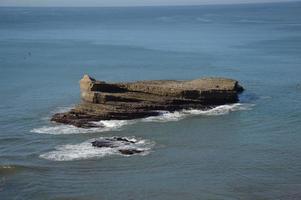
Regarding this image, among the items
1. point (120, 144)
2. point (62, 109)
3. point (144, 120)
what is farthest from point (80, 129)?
point (62, 109)

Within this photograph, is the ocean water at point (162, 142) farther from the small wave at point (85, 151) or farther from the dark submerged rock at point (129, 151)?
Result: the dark submerged rock at point (129, 151)

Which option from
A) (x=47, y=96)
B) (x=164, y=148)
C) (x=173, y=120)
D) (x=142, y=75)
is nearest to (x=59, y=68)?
(x=142, y=75)

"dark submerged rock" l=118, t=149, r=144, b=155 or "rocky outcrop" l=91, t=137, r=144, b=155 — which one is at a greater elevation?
"rocky outcrop" l=91, t=137, r=144, b=155

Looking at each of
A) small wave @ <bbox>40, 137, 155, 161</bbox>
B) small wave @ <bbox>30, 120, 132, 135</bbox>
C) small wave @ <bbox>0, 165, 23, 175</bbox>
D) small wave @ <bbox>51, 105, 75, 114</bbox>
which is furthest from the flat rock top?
small wave @ <bbox>0, 165, 23, 175</bbox>

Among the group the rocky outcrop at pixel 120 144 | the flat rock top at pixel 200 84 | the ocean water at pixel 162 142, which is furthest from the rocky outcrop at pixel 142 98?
the rocky outcrop at pixel 120 144

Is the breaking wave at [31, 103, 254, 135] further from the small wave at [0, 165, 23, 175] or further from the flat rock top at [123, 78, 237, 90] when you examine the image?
the small wave at [0, 165, 23, 175]

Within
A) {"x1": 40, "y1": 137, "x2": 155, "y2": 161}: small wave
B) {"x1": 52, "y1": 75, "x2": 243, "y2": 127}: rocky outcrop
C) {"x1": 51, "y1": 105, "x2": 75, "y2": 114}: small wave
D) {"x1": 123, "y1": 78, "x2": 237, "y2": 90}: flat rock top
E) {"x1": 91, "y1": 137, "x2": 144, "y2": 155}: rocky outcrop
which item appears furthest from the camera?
{"x1": 51, "y1": 105, "x2": 75, "y2": 114}: small wave

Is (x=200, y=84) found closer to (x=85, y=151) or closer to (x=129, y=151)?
(x=129, y=151)
